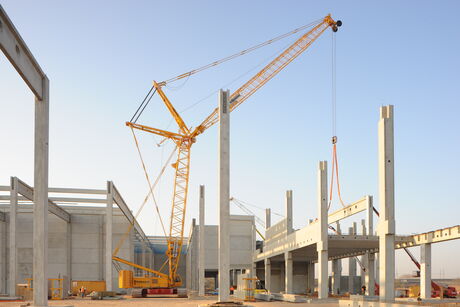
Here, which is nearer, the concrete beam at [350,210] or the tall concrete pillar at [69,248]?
the concrete beam at [350,210]

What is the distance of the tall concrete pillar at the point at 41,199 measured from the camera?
21469 millimetres

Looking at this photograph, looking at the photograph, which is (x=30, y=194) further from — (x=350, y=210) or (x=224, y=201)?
(x=224, y=201)

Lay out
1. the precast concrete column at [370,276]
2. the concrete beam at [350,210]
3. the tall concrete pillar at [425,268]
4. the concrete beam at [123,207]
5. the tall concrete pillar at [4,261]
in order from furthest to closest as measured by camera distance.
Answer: the tall concrete pillar at [4,261] < the concrete beam at [123,207] < the precast concrete column at [370,276] < the concrete beam at [350,210] < the tall concrete pillar at [425,268]

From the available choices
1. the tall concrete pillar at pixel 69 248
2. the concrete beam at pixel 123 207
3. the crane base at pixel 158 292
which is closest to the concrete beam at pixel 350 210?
the crane base at pixel 158 292

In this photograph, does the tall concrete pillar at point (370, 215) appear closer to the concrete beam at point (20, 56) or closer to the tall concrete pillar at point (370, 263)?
the tall concrete pillar at point (370, 263)

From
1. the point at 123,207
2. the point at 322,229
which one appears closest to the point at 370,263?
the point at 322,229

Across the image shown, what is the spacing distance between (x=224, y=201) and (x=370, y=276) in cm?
2962

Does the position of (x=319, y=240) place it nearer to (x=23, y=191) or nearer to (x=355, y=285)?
(x=23, y=191)

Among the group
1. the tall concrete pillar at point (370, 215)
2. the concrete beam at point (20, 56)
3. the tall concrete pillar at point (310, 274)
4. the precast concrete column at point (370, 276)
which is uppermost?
the concrete beam at point (20, 56)

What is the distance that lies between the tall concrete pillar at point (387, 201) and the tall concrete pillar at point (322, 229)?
A: 11.0m

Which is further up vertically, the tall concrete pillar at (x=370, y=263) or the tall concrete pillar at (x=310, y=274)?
the tall concrete pillar at (x=370, y=263)

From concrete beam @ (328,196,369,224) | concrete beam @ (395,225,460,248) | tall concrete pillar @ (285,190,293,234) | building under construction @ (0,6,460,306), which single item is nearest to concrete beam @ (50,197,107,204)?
building under construction @ (0,6,460,306)

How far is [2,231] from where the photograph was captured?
62938mm

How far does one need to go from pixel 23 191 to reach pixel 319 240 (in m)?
27.5
